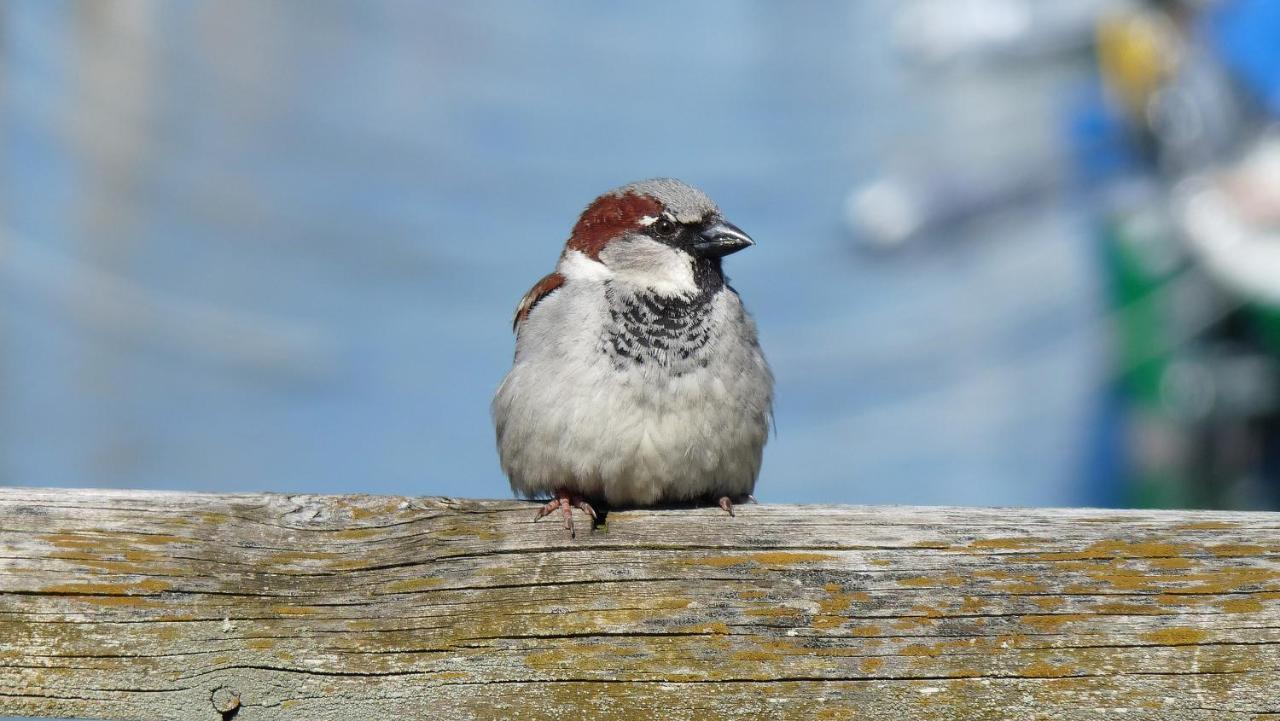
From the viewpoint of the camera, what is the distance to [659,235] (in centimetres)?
295

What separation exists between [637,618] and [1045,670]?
19.0 inches

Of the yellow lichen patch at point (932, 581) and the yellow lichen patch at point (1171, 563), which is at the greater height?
the yellow lichen patch at point (932, 581)

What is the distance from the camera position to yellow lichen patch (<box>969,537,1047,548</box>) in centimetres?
182

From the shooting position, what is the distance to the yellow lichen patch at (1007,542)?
182 cm

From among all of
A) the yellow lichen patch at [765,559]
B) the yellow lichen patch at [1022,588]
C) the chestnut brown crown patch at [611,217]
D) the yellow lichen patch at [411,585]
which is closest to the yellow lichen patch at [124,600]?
the yellow lichen patch at [411,585]

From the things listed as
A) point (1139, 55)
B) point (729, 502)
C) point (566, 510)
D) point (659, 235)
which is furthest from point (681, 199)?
point (1139, 55)

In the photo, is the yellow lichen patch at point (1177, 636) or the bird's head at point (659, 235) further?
the bird's head at point (659, 235)

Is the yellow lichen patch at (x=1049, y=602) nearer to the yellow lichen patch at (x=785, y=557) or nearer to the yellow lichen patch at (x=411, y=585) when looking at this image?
the yellow lichen patch at (x=785, y=557)

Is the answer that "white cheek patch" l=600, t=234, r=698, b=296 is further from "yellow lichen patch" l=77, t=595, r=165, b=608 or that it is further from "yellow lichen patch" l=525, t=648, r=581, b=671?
"yellow lichen patch" l=77, t=595, r=165, b=608

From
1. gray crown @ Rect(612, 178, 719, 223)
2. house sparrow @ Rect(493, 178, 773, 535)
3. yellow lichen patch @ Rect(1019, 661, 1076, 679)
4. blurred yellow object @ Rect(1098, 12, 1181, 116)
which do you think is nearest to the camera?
yellow lichen patch @ Rect(1019, 661, 1076, 679)

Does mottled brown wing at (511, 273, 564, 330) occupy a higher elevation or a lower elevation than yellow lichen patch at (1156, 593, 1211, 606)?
higher

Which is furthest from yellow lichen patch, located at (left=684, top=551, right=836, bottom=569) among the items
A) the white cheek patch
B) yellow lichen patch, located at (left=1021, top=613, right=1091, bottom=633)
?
the white cheek patch

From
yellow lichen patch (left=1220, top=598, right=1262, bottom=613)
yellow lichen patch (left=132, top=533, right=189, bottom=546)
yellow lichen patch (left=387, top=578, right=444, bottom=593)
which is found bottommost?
yellow lichen patch (left=1220, top=598, right=1262, bottom=613)

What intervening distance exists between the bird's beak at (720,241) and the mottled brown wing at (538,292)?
0.28 m
